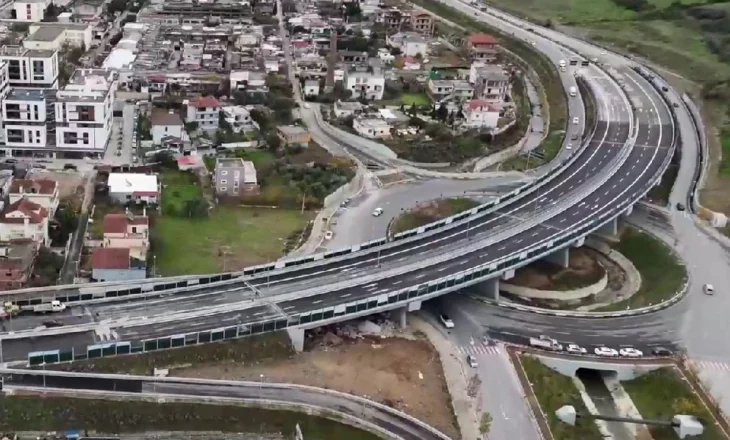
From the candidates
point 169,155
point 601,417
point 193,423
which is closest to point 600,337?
point 601,417

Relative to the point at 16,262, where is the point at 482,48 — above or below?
above

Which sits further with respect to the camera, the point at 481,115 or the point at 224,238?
the point at 481,115

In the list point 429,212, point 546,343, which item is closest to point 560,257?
point 429,212

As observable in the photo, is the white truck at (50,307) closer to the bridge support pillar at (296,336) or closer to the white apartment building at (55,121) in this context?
A: the bridge support pillar at (296,336)

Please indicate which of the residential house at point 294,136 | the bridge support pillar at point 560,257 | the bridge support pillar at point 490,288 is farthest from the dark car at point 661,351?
the residential house at point 294,136

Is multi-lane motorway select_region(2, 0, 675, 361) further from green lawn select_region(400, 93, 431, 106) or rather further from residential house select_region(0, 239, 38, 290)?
green lawn select_region(400, 93, 431, 106)

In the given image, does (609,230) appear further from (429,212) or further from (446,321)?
(446,321)
